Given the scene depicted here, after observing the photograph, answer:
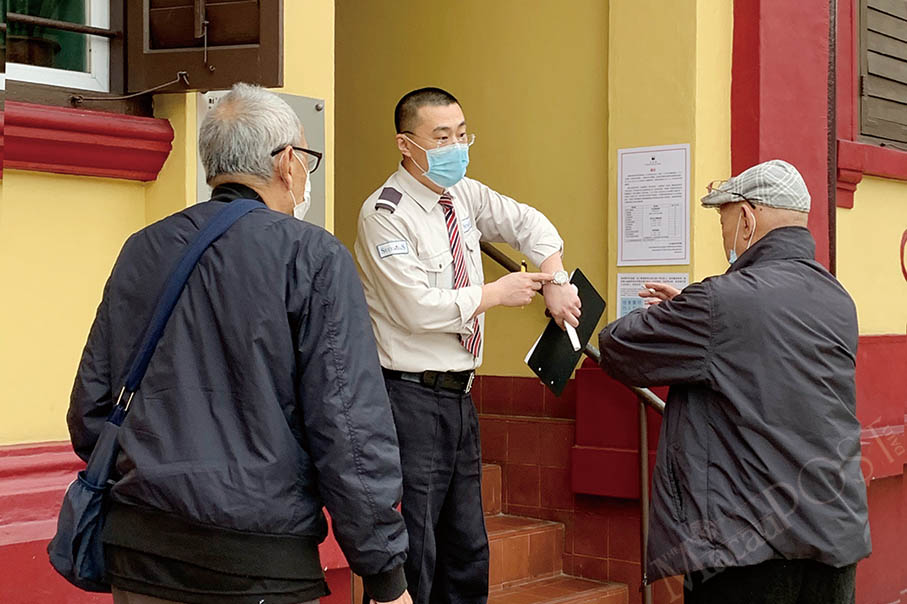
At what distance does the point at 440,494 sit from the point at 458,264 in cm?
79

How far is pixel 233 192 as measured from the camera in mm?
2715

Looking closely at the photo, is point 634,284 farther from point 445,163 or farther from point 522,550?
point 445,163

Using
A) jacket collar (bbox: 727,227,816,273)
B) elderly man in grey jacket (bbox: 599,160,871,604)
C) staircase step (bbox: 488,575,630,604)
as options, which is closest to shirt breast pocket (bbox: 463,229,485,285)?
elderly man in grey jacket (bbox: 599,160,871,604)

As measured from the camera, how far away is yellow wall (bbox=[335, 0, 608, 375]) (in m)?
6.01

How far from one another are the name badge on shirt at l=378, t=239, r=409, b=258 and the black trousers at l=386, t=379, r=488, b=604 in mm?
431

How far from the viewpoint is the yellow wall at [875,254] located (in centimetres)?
708

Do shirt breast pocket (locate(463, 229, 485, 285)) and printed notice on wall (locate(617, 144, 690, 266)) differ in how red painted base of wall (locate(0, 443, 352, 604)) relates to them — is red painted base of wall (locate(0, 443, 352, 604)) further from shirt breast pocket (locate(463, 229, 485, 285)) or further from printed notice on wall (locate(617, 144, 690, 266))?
printed notice on wall (locate(617, 144, 690, 266))

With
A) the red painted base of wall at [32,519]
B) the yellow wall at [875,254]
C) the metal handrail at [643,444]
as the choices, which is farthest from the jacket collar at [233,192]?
the yellow wall at [875,254]

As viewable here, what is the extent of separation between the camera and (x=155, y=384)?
2582mm

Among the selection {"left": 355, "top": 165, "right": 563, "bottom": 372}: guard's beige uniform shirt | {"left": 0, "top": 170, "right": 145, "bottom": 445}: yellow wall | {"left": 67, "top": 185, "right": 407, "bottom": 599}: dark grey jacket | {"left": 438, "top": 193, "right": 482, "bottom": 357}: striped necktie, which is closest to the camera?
{"left": 67, "top": 185, "right": 407, "bottom": 599}: dark grey jacket

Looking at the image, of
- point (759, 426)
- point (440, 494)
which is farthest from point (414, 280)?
point (759, 426)

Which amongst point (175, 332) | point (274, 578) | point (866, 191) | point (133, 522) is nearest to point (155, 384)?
point (175, 332)

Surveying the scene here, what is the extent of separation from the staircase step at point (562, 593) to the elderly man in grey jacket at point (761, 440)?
5.83ft

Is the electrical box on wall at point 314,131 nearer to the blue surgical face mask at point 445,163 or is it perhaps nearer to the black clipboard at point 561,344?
the blue surgical face mask at point 445,163
